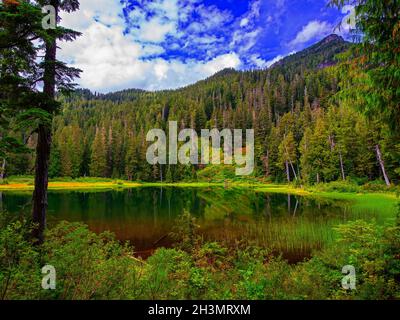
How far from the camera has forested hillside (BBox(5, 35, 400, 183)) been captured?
136 ft

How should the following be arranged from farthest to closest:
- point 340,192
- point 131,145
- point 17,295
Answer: point 131,145 < point 340,192 < point 17,295

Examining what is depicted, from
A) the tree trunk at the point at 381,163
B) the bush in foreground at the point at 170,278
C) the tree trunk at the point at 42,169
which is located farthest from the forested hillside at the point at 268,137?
the bush in foreground at the point at 170,278

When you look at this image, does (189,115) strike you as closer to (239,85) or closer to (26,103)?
(239,85)

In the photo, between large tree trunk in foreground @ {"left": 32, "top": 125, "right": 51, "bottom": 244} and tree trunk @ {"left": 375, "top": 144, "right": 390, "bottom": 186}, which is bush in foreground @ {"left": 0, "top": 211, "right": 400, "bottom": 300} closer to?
large tree trunk in foreground @ {"left": 32, "top": 125, "right": 51, "bottom": 244}

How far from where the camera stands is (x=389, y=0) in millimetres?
5320

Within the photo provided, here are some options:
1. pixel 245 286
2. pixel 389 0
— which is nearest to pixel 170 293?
pixel 245 286

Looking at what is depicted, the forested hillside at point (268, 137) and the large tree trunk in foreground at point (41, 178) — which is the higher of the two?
the forested hillside at point (268, 137)

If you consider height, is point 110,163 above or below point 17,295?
above

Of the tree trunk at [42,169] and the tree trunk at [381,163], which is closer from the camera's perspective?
the tree trunk at [42,169]

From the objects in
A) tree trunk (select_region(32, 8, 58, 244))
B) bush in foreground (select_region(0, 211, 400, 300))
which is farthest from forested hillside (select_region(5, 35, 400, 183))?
bush in foreground (select_region(0, 211, 400, 300))

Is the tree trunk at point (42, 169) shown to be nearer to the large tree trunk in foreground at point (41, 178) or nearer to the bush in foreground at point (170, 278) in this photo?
the large tree trunk in foreground at point (41, 178)

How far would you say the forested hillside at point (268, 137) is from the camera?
136ft

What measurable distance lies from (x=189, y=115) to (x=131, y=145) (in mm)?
32840

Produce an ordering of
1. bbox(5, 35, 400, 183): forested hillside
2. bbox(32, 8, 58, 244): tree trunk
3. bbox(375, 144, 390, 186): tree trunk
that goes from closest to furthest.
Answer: bbox(32, 8, 58, 244): tree trunk → bbox(375, 144, 390, 186): tree trunk → bbox(5, 35, 400, 183): forested hillside
